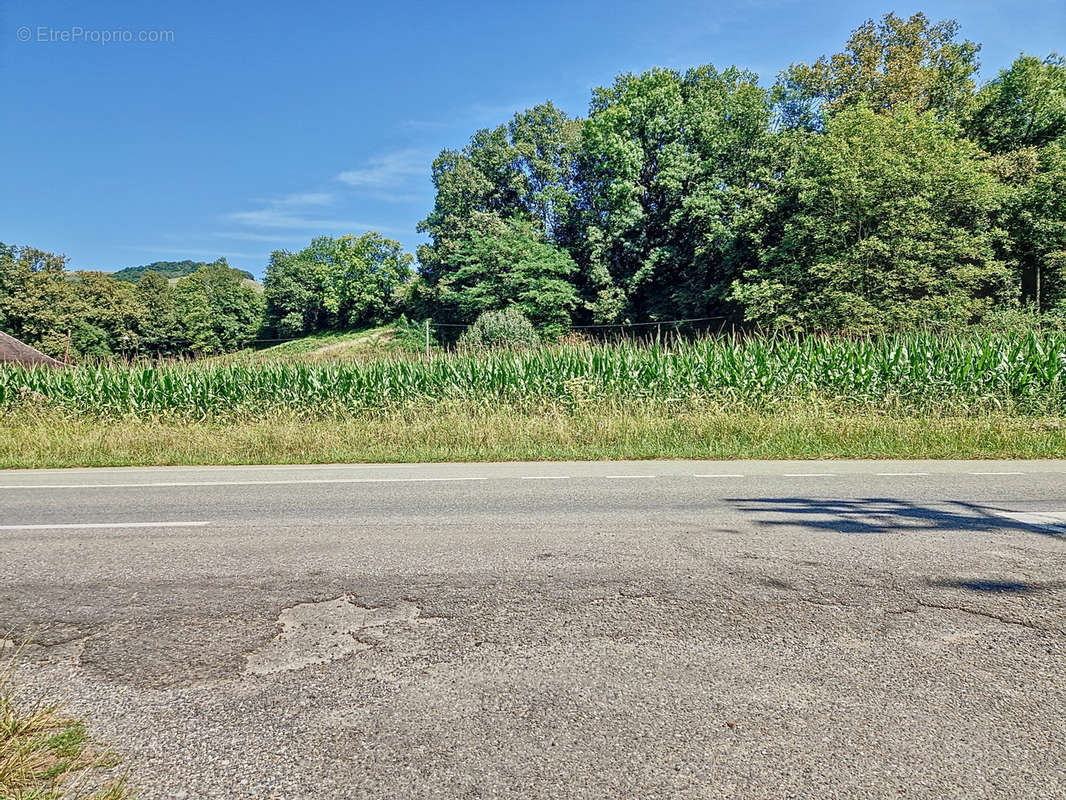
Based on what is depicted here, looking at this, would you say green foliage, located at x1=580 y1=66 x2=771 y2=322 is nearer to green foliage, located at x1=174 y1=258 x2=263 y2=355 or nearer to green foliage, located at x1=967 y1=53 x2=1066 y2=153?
green foliage, located at x1=967 y1=53 x2=1066 y2=153

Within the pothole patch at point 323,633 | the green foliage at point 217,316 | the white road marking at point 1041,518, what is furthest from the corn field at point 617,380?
the green foliage at point 217,316

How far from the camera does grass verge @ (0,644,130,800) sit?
2049 mm

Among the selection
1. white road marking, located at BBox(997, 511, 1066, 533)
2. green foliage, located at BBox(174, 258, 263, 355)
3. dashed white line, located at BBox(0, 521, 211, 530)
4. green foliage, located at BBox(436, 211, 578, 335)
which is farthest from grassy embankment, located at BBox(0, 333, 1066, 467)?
green foliage, located at BBox(174, 258, 263, 355)

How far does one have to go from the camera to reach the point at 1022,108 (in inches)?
1373

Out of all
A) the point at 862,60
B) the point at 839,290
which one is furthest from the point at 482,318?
the point at 862,60

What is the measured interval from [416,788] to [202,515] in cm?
481

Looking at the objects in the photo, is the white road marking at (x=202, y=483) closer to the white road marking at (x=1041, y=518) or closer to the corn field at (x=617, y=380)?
the white road marking at (x=1041, y=518)

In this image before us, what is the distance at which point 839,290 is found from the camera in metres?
30.4

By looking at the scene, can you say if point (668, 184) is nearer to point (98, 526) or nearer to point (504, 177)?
point (504, 177)

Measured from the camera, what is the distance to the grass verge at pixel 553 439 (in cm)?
1017

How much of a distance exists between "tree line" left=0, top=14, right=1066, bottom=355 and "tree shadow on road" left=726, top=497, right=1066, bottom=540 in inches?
733

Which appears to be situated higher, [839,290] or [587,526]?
[839,290]

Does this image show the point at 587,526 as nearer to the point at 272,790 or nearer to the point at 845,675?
the point at 845,675

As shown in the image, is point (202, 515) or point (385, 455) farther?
point (385, 455)
